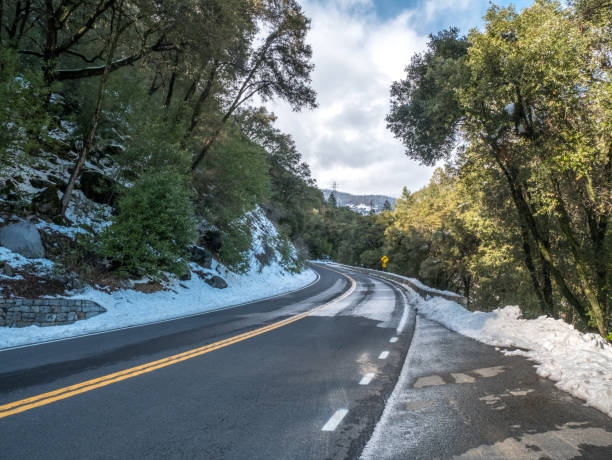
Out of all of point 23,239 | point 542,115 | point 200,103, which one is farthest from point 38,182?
point 542,115

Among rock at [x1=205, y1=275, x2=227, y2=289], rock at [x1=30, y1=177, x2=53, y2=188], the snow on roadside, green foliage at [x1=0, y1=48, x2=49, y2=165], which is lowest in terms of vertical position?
the snow on roadside

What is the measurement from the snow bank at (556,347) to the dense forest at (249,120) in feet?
10.4

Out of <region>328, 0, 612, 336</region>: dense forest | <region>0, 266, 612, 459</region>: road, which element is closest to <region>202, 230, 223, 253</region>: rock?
<region>328, 0, 612, 336</region>: dense forest

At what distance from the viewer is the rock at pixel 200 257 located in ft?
60.0

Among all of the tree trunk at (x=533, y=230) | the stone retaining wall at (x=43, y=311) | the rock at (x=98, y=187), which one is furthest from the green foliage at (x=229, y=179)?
the tree trunk at (x=533, y=230)

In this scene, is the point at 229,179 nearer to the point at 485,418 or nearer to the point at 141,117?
the point at 141,117

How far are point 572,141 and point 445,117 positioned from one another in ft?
12.1

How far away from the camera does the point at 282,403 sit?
411 centimetres

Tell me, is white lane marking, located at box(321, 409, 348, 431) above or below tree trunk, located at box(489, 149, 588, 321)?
below

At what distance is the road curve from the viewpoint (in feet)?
10.3

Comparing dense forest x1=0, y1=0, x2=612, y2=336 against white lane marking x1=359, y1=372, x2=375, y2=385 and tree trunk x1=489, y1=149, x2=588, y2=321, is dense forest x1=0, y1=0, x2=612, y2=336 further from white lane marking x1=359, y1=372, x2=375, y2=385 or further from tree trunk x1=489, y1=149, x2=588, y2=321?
white lane marking x1=359, y1=372, x2=375, y2=385

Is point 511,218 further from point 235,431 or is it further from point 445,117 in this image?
point 235,431

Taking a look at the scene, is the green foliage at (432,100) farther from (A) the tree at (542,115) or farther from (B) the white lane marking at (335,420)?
(B) the white lane marking at (335,420)

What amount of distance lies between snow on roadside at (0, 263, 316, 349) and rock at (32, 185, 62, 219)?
13.6ft
